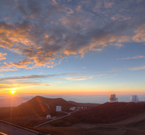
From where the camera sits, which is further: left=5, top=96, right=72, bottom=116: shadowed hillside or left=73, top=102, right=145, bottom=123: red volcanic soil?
left=5, top=96, right=72, bottom=116: shadowed hillside

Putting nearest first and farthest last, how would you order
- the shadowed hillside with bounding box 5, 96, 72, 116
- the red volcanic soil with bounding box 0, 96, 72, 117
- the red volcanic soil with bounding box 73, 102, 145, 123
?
1. the red volcanic soil with bounding box 73, 102, 145, 123
2. the red volcanic soil with bounding box 0, 96, 72, 117
3. the shadowed hillside with bounding box 5, 96, 72, 116

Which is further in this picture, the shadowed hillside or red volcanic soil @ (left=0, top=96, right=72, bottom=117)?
the shadowed hillside

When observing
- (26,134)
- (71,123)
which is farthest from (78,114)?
(26,134)

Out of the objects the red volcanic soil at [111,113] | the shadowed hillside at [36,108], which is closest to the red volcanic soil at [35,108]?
the shadowed hillside at [36,108]

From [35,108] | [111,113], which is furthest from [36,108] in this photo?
[111,113]

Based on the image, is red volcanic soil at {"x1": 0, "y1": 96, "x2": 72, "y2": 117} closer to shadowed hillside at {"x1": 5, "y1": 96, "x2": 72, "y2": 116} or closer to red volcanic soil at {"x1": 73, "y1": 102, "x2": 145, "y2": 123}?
shadowed hillside at {"x1": 5, "y1": 96, "x2": 72, "y2": 116}

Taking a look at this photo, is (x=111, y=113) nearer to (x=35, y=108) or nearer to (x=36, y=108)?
(x=36, y=108)

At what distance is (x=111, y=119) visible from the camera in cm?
4641

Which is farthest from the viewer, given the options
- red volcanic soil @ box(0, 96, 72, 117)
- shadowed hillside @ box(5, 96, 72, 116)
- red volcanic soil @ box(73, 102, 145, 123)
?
shadowed hillside @ box(5, 96, 72, 116)

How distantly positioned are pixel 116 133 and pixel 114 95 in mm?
39181

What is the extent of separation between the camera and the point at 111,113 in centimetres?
5106

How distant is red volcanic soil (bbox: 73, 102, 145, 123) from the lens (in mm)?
46644

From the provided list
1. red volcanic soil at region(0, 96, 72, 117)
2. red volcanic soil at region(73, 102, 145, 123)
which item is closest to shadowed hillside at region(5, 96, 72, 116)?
red volcanic soil at region(0, 96, 72, 117)

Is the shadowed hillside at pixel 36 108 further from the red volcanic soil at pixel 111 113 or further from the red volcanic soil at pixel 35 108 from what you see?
the red volcanic soil at pixel 111 113
